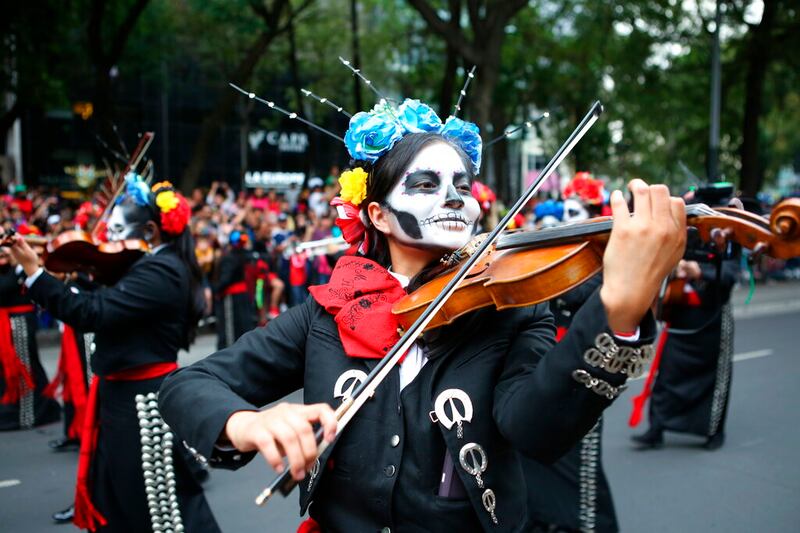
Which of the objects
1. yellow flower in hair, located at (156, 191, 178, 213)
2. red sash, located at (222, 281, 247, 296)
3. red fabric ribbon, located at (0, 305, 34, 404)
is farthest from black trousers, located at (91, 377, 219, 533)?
red sash, located at (222, 281, 247, 296)

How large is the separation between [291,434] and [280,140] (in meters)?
31.1

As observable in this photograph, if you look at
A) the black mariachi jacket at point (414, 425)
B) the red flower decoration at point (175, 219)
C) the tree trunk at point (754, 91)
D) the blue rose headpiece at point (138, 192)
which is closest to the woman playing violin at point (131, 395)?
the red flower decoration at point (175, 219)

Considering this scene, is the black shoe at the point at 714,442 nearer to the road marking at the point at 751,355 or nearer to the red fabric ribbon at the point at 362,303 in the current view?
the road marking at the point at 751,355

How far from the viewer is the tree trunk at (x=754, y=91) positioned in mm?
15336

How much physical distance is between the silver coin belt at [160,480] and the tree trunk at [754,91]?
14.2 meters

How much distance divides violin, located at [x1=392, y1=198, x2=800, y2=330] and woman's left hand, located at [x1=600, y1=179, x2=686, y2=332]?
0.39 feet

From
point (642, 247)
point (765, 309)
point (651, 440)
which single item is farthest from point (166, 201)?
point (765, 309)

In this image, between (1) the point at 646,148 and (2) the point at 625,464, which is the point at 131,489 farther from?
(1) the point at 646,148

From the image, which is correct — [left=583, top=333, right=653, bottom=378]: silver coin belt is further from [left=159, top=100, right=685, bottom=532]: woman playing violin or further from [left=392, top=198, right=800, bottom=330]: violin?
[left=392, top=198, right=800, bottom=330]: violin

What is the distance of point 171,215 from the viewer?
438 cm

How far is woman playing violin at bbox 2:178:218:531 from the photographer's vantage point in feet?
12.1

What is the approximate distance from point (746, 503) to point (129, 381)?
153 inches

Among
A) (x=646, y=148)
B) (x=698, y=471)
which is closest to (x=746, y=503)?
(x=698, y=471)

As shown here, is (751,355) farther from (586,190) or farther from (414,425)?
(414,425)
